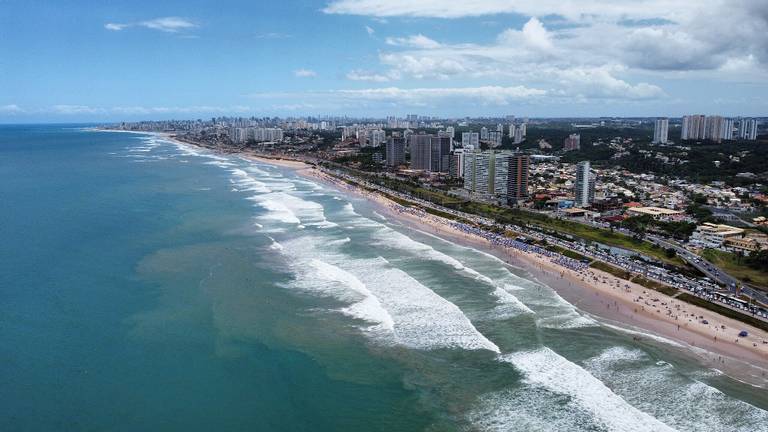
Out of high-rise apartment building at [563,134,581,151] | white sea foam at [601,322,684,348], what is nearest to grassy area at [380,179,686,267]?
white sea foam at [601,322,684,348]

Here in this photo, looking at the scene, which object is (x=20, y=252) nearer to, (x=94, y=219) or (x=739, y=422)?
(x=94, y=219)

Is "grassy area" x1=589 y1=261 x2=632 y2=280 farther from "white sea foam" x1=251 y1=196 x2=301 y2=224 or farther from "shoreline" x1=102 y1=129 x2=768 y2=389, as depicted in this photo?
"white sea foam" x1=251 y1=196 x2=301 y2=224

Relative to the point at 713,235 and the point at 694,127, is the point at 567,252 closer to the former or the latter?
the point at 713,235

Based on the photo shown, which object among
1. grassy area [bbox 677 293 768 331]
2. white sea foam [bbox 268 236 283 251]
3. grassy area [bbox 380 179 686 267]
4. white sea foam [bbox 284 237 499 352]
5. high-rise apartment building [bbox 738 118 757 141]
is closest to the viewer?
white sea foam [bbox 284 237 499 352]

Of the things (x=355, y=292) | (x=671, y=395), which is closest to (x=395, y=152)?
(x=355, y=292)

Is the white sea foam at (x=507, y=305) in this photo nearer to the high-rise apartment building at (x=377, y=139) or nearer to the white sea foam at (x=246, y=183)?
the white sea foam at (x=246, y=183)

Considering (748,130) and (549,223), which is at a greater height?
(748,130)

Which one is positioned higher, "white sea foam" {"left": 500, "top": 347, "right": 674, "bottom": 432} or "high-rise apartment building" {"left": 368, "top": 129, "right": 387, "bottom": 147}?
"high-rise apartment building" {"left": 368, "top": 129, "right": 387, "bottom": 147}

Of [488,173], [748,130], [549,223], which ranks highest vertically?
[748,130]

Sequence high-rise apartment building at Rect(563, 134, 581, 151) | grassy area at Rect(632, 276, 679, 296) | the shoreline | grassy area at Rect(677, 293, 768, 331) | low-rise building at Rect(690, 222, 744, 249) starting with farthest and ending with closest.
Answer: high-rise apartment building at Rect(563, 134, 581, 151)
low-rise building at Rect(690, 222, 744, 249)
grassy area at Rect(632, 276, 679, 296)
grassy area at Rect(677, 293, 768, 331)
the shoreline
